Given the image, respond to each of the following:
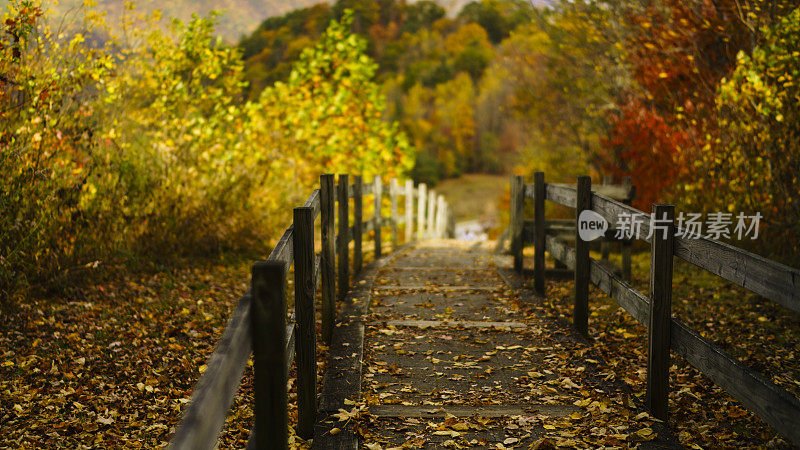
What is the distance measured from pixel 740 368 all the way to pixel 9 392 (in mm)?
4825

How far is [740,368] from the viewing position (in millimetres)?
3221

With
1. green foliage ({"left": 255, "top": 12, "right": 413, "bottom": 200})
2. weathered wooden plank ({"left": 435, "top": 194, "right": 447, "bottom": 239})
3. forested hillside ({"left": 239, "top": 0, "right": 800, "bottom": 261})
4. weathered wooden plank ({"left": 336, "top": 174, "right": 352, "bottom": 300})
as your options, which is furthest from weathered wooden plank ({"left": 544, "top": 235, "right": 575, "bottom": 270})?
weathered wooden plank ({"left": 435, "top": 194, "right": 447, "bottom": 239})

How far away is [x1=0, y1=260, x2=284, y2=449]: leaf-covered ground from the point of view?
4.30 m

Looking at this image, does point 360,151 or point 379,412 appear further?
point 360,151

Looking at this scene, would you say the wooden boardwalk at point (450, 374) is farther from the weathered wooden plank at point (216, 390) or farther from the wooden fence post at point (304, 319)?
the weathered wooden plank at point (216, 390)

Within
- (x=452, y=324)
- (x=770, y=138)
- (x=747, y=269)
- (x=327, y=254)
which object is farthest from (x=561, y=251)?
(x=747, y=269)

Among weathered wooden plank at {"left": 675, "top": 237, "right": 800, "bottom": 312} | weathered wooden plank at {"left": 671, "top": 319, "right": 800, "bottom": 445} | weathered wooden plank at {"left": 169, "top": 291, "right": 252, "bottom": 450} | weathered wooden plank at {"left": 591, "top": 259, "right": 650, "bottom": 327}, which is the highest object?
weathered wooden plank at {"left": 675, "top": 237, "right": 800, "bottom": 312}

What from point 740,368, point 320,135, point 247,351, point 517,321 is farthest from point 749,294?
point 320,135

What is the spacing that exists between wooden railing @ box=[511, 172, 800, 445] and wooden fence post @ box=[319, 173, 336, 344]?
224 centimetres

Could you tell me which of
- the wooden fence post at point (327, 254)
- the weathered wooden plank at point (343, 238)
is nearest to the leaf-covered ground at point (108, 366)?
the wooden fence post at point (327, 254)

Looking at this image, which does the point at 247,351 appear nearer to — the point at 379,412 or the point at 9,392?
the point at 379,412

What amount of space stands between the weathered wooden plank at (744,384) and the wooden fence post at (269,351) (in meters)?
2.21

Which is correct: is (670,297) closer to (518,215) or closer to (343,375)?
(343,375)

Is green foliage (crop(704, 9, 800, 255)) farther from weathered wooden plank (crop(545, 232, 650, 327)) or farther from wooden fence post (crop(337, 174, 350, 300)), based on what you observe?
wooden fence post (crop(337, 174, 350, 300))
